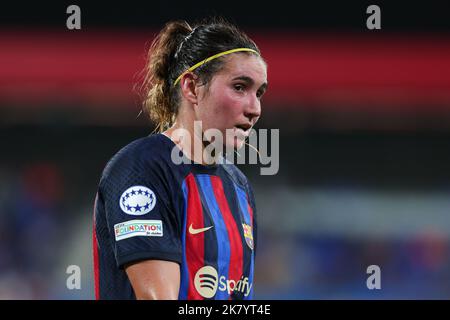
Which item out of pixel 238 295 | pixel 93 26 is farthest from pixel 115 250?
pixel 93 26

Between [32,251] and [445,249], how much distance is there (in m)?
3.37

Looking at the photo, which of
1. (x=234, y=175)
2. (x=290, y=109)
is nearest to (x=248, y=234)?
(x=234, y=175)

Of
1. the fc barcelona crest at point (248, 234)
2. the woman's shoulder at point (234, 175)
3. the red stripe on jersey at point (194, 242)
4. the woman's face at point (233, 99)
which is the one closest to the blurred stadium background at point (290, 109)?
the woman's shoulder at point (234, 175)

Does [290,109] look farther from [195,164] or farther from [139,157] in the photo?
[139,157]

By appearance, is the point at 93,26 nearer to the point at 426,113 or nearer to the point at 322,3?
the point at 322,3

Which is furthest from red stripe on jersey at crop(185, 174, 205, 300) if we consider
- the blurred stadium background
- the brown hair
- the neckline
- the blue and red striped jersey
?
the blurred stadium background

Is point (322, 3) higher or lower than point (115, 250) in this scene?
higher

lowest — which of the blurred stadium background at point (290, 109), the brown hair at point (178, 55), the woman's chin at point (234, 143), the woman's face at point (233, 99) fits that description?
the woman's chin at point (234, 143)

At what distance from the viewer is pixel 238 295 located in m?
2.30

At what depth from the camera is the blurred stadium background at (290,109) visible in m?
6.33

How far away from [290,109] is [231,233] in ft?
14.2

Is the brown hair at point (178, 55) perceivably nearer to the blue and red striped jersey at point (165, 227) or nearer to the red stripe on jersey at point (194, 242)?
the blue and red striped jersey at point (165, 227)

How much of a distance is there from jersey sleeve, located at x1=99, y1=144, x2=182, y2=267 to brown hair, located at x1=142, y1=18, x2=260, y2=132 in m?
0.38
